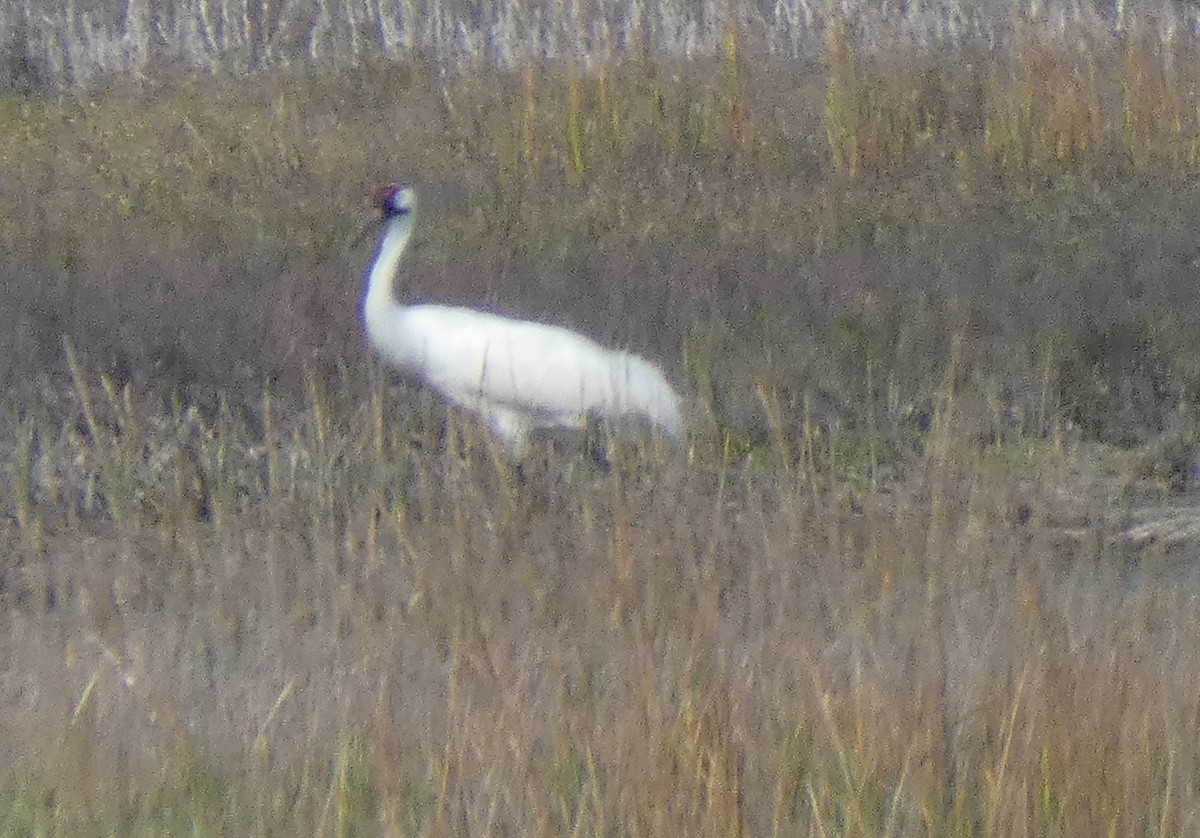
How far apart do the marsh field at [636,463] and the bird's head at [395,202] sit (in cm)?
50

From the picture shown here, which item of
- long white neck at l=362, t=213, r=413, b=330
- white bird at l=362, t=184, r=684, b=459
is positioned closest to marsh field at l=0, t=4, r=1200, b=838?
white bird at l=362, t=184, r=684, b=459

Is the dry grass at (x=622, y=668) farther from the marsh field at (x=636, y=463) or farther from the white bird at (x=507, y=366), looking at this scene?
the white bird at (x=507, y=366)

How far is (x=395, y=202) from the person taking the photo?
6.60 m

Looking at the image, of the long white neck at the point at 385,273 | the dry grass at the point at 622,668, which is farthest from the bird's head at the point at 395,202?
the dry grass at the point at 622,668

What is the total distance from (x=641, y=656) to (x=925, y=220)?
5.45 metres

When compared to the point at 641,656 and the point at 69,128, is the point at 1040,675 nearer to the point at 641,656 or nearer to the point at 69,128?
the point at 641,656

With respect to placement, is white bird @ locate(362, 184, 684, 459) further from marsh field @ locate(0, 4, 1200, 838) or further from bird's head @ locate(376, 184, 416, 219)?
bird's head @ locate(376, 184, 416, 219)

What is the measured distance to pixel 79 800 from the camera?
3.00 metres

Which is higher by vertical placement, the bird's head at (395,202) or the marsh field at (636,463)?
the bird's head at (395,202)

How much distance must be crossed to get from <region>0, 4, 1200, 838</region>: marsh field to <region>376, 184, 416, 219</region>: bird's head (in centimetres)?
50

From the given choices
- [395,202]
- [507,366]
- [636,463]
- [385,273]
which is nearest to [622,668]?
[636,463]

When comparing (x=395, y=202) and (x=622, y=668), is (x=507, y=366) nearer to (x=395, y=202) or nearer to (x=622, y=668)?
(x=395, y=202)

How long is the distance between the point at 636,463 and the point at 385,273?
1.77 meters

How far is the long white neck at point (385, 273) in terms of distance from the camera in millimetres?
6137
